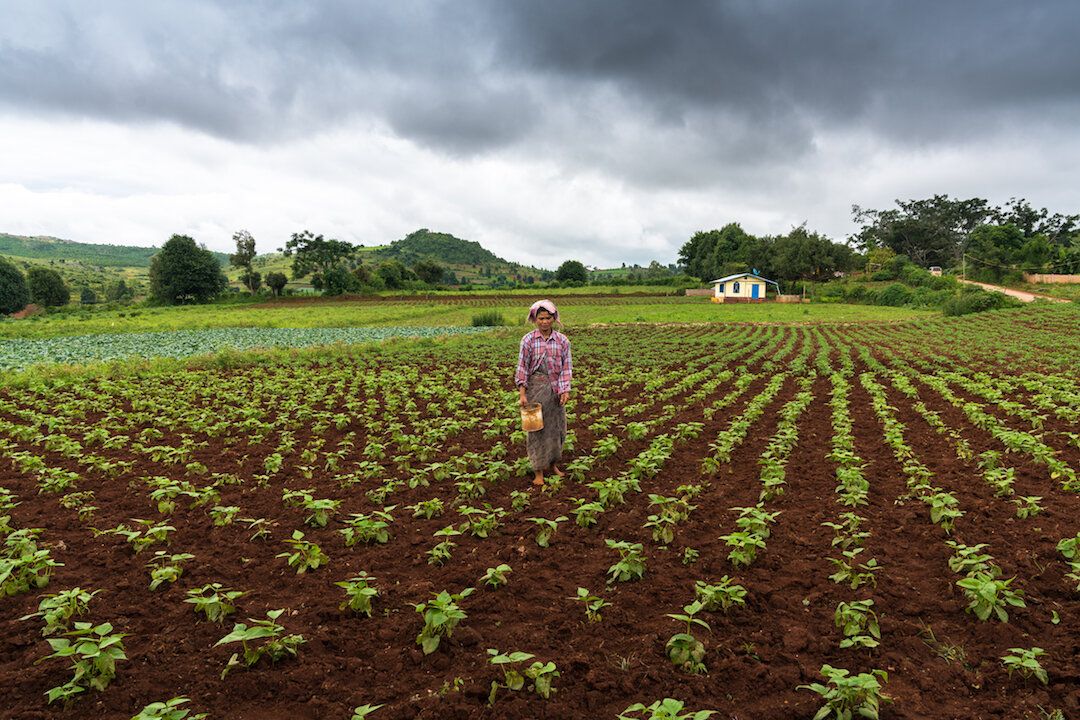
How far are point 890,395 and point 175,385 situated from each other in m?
17.7

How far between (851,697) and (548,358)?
15.3ft

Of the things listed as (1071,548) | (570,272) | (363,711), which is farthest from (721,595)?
(570,272)

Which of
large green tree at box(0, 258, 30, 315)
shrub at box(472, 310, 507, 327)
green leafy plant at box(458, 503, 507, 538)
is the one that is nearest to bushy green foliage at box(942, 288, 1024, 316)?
shrub at box(472, 310, 507, 327)

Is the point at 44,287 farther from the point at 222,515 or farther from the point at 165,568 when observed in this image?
the point at 165,568

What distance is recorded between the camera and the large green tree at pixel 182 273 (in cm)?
6419

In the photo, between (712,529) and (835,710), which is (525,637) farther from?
(712,529)

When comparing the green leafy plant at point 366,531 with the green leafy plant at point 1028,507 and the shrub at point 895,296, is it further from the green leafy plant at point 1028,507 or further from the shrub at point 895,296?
the shrub at point 895,296

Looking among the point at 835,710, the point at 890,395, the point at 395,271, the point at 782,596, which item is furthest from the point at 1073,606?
the point at 395,271

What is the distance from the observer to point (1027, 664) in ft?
10.0

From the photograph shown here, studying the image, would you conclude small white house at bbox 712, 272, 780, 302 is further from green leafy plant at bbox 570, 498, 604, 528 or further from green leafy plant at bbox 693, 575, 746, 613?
green leafy plant at bbox 693, 575, 746, 613

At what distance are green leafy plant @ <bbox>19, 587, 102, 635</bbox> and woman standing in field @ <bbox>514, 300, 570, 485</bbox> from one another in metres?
4.37

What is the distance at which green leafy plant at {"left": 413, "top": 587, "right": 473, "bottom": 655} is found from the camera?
140 inches

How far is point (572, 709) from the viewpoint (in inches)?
122

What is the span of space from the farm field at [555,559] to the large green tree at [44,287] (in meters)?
75.1
